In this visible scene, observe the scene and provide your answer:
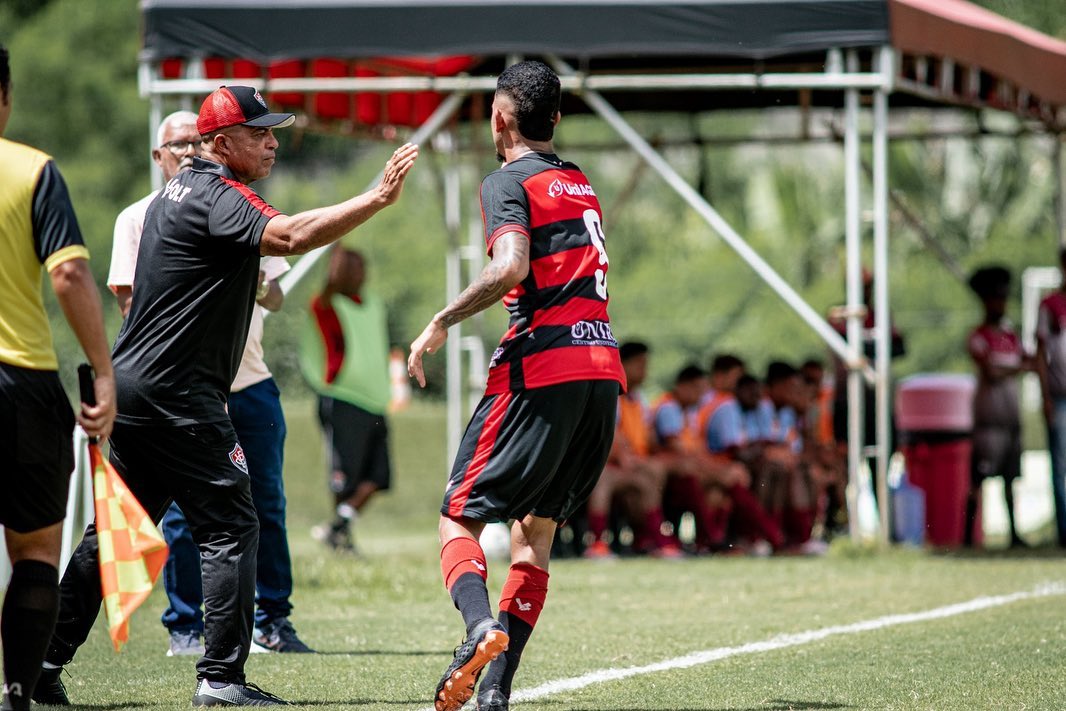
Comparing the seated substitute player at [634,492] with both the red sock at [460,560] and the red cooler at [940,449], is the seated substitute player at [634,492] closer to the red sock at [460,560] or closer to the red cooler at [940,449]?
the red cooler at [940,449]

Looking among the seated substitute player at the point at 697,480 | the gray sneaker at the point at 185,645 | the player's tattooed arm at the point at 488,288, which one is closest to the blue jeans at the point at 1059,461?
→ the seated substitute player at the point at 697,480

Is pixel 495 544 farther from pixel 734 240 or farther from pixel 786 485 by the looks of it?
pixel 734 240

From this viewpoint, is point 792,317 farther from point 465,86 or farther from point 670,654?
point 670,654

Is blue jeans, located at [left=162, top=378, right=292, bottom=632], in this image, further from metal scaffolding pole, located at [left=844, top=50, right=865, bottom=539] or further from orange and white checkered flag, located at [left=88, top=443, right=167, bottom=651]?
metal scaffolding pole, located at [left=844, top=50, right=865, bottom=539]

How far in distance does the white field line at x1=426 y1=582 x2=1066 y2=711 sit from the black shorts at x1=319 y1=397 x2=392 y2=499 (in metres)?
4.85

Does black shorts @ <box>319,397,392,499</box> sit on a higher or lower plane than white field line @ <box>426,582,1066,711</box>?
higher

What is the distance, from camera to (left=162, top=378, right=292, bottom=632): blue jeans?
703 centimetres

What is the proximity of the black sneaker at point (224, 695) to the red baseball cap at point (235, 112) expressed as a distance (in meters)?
1.86

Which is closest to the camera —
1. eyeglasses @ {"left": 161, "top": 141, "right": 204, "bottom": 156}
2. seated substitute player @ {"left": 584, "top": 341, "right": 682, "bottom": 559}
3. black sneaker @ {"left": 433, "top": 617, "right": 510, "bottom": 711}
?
black sneaker @ {"left": 433, "top": 617, "right": 510, "bottom": 711}

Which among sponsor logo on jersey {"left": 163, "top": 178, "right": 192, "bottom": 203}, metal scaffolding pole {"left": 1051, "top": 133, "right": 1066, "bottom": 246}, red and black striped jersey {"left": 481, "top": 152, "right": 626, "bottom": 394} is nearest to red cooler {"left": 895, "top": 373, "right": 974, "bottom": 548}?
metal scaffolding pole {"left": 1051, "top": 133, "right": 1066, "bottom": 246}

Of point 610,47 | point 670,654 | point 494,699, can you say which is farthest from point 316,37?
point 494,699

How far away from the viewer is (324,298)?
12281 millimetres

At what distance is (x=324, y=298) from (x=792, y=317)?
13736mm

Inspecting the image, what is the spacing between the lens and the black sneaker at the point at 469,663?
4941 millimetres
